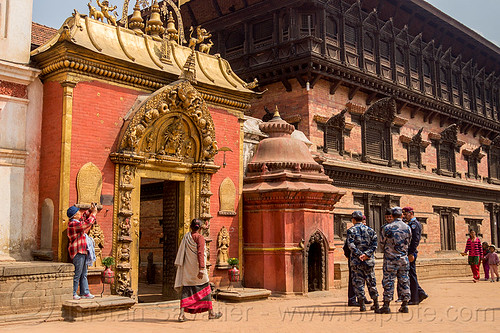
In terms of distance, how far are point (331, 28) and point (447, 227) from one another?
12013 mm

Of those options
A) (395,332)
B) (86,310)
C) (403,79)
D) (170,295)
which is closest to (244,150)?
(170,295)

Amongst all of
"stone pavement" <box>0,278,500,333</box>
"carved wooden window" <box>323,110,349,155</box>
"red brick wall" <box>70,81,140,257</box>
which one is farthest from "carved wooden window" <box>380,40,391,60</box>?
"red brick wall" <box>70,81,140,257</box>

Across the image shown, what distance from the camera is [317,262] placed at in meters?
14.2

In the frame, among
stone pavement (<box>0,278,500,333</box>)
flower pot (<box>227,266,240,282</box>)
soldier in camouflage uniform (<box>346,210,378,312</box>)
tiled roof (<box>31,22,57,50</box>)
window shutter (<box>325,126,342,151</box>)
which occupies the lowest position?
stone pavement (<box>0,278,500,333</box>)

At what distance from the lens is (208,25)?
24109mm

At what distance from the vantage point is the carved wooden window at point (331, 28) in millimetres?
21191

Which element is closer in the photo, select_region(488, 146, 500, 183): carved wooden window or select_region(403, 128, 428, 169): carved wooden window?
select_region(403, 128, 428, 169): carved wooden window

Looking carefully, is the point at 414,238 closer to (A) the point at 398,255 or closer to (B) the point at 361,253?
(A) the point at 398,255

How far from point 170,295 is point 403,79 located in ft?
53.3

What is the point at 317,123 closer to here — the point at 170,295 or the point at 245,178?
the point at 245,178

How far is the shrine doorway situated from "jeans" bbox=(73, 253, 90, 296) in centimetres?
573

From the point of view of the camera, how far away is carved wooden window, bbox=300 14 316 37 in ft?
67.5

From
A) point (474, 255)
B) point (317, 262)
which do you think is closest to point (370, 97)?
point (474, 255)

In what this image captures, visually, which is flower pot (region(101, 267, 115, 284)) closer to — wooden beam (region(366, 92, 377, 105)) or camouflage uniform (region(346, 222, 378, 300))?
camouflage uniform (region(346, 222, 378, 300))
